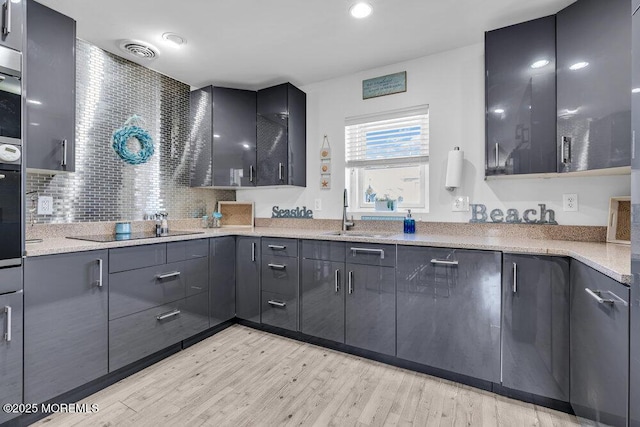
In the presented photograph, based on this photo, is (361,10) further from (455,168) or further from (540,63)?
(455,168)

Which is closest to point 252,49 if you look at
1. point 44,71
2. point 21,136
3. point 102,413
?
point 44,71

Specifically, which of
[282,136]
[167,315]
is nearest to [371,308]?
[167,315]

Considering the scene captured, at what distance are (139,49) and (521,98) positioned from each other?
2825 mm

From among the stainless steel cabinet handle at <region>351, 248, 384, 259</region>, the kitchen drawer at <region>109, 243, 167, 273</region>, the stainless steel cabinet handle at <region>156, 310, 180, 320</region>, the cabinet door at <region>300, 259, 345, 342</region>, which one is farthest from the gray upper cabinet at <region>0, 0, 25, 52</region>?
the stainless steel cabinet handle at <region>351, 248, 384, 259</region>

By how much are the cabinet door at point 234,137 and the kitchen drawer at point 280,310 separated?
3.87ft

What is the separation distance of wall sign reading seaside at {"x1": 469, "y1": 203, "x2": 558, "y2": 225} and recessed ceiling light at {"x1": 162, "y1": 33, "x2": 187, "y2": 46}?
2573mm

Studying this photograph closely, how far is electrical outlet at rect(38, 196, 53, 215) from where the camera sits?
6.75ft

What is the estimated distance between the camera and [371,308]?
2148mm

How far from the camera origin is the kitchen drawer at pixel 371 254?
207 centimetres

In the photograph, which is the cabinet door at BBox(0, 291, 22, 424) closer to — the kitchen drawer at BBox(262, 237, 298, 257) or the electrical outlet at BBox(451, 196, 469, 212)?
the kitchen drawer at BBox(262, 237, 298, 257)

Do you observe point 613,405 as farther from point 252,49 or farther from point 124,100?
point 124,100

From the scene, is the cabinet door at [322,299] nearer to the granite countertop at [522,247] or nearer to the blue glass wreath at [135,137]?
the granite countertop at [522,247]

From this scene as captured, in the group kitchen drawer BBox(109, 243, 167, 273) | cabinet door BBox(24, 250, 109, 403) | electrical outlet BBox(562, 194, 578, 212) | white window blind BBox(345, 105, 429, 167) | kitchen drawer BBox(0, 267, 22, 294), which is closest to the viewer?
kitchen drawer BBox(0, 267, 22, 294)

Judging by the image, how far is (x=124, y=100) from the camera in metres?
2.56
